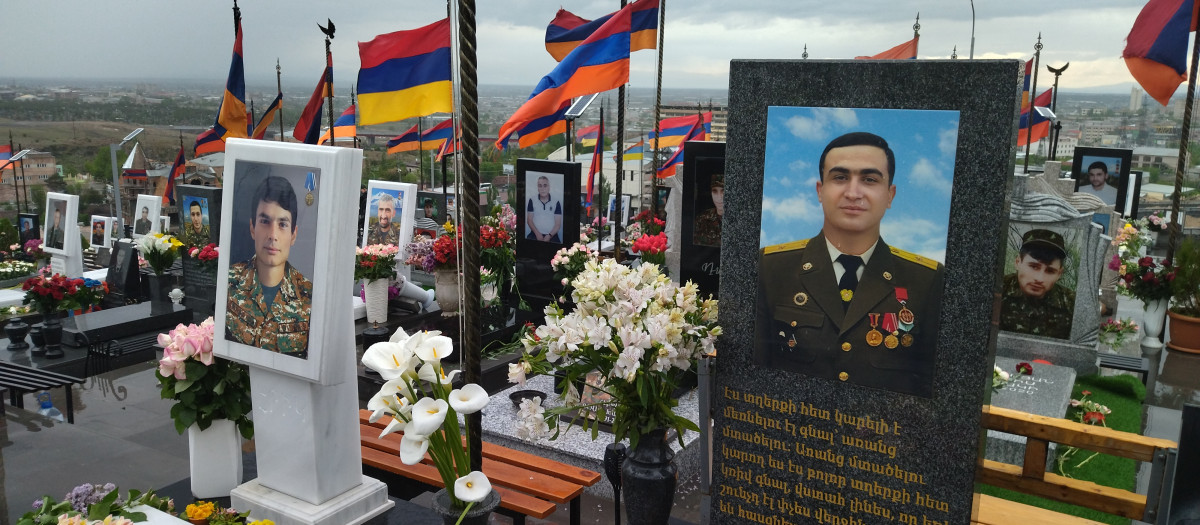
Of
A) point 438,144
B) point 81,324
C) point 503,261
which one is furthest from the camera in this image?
point 438,144

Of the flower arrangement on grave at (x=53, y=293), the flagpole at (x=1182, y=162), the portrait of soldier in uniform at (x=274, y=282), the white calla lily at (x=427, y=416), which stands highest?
the flagpole at (x=1182, y=162)

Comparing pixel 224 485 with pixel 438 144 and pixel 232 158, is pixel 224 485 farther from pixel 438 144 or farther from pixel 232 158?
pixel 438 144

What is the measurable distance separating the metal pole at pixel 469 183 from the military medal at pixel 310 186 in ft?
3.96

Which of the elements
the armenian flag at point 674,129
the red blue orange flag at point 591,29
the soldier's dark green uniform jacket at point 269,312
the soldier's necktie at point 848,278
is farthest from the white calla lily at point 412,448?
the armenian flag at point 674,129

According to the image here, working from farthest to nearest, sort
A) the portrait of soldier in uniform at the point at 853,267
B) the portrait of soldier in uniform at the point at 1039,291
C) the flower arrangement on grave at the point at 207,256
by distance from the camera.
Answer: the flower arrangement on grave at the point at 207,256, the portrait of soldier in uniform at the point at 1039,291, the portrait of soldier in uniform at the point at 853,267

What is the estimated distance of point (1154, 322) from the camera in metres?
10.6

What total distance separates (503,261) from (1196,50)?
32.7ft

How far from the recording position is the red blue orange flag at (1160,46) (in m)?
9.30

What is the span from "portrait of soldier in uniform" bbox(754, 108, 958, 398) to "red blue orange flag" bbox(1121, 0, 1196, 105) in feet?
26.9

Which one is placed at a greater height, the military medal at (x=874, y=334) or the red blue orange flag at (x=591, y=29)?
the red blue orange flag at (x=591, y=29)

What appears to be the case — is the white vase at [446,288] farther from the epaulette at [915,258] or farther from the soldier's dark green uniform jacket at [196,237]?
the epaulette at [915,258]

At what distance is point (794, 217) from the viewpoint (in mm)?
3598


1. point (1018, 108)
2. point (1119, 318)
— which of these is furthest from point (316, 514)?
point (1119, 318)

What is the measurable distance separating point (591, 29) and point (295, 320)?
6.06 meters
